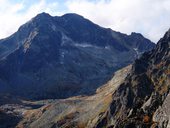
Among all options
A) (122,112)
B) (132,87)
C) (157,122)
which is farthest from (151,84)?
(157,122)

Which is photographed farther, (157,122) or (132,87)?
(132,87)

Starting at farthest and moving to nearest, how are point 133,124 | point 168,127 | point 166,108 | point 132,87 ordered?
point 132,87
point 133,124
point 166,108
point 168,127

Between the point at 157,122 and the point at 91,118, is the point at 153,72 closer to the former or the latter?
the point at 91,118

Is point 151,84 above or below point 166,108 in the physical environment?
above

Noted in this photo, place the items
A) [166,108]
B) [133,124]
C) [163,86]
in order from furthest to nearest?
1. [163,86]
2. [133,124]
3. [166,108]

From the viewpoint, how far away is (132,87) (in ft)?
596

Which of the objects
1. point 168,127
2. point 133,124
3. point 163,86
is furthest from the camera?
point 163,86

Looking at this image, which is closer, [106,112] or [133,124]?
[133,124]

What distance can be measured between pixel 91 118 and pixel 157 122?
303 feet

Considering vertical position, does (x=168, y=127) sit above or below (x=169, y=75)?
below

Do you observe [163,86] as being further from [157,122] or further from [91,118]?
[157,122]

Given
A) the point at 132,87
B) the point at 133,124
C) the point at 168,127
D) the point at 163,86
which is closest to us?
the point at 168,127

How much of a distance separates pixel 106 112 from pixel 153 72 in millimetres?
28730

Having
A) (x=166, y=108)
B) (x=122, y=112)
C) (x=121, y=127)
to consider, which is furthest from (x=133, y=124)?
(x=122, y=112)
